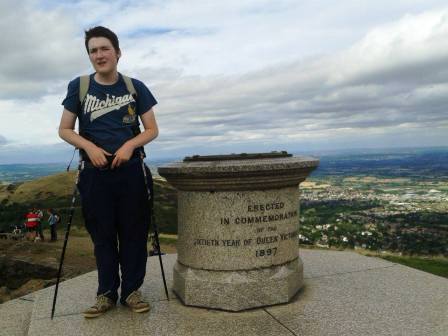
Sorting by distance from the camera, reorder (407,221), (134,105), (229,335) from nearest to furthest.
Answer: (229,335), (134,105), (407,221)

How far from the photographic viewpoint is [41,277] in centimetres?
1038

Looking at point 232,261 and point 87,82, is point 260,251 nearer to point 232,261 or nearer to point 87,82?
point 232,261

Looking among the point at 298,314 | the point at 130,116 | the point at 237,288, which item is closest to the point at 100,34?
the point at 130,116

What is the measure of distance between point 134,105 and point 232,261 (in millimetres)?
2042

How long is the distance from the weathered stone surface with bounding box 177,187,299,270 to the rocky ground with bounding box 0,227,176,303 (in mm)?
4073

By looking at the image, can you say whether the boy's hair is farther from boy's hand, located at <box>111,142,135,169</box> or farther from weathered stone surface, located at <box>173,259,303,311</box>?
weathered stone surface, located at <box>173,259,303,311</box>

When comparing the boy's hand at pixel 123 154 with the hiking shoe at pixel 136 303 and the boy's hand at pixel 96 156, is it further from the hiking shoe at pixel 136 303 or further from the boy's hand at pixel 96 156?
the hiking shoe at pixel 136 303

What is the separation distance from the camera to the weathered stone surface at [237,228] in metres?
5.25

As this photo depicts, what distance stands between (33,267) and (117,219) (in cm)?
674

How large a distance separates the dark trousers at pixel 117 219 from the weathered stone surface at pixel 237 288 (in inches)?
24.6

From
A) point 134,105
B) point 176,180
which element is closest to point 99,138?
point 134,105

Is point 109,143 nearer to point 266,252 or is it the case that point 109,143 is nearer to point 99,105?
point 99,105

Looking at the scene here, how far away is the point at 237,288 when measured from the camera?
17.2 feet

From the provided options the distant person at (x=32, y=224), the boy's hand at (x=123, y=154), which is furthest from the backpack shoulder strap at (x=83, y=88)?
the distant person at (x=32, y=224)
